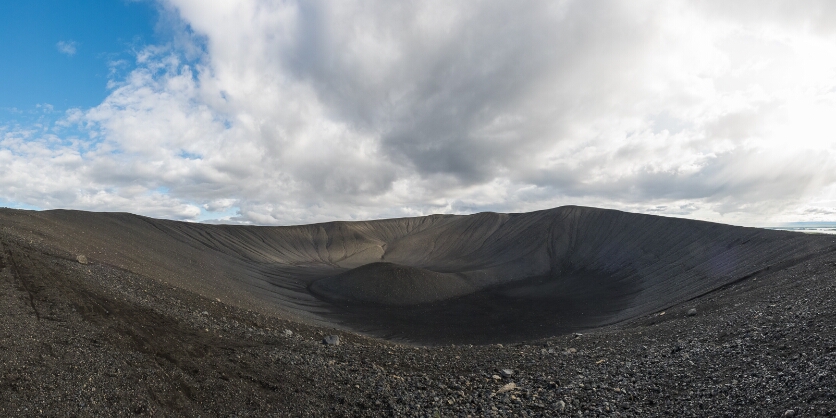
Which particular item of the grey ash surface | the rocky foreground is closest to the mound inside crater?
the grey ash surface

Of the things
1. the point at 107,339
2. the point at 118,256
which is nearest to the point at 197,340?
the point at 107,339

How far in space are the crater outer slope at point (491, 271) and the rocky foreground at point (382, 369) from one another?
14781 millimetres

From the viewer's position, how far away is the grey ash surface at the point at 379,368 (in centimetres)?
743

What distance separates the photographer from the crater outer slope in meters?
28.8

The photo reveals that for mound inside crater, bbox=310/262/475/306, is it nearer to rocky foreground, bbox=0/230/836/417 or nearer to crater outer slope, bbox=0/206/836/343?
crater outer slope, bbox=0/206/836/343

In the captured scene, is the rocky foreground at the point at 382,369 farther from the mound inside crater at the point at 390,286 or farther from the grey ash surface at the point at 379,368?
the mound inside crater at the point at 390,286

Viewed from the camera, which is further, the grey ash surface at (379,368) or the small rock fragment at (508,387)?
the small rock fragment at (508,387)

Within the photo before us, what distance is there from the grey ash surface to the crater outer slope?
1410 cm

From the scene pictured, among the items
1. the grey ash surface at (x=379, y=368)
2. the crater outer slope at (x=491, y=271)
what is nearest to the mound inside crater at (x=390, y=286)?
the crater outer slope at (x=491, y=271)

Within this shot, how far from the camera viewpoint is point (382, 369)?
10492 mm

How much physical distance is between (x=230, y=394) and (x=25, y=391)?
140 inches

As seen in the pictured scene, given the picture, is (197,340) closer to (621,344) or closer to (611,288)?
(621,344)

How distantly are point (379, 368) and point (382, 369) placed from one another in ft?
0.31

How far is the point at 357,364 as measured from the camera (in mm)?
10891
